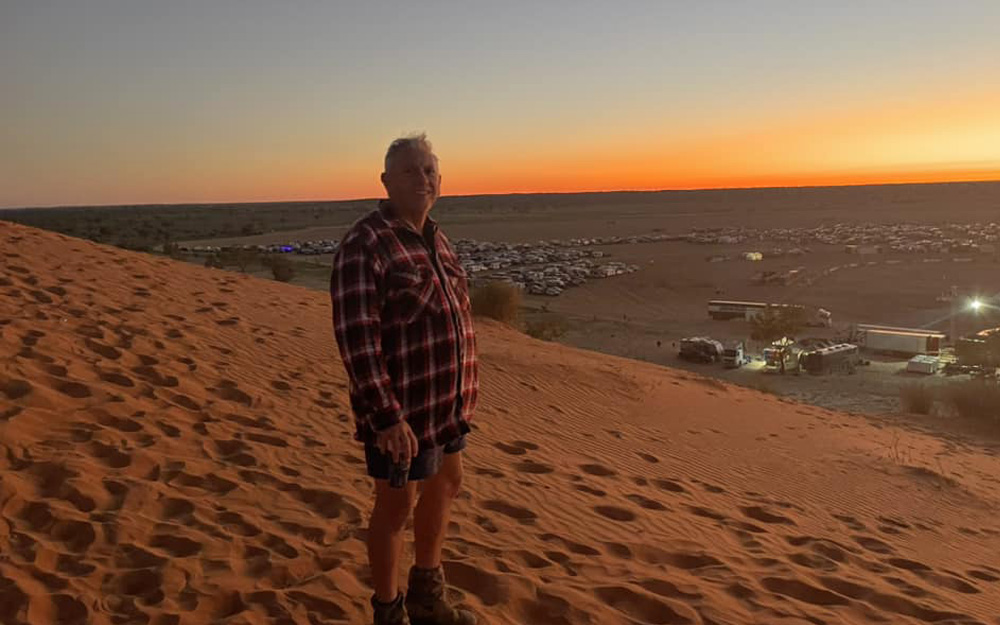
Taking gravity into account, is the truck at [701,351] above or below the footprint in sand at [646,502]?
below

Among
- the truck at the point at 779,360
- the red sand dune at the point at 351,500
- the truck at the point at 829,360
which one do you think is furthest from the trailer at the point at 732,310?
the red sand dune at the point at 351,500

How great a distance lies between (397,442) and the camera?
2.51 meters

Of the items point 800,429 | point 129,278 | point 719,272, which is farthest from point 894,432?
point 719,272

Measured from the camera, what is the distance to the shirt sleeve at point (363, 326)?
8.09 ft

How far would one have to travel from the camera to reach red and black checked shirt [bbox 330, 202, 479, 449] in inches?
97.4

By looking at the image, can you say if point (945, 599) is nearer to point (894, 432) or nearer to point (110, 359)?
point (110, 359)

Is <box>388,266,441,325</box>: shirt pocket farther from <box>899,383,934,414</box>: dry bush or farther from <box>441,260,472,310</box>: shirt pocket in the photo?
<box>899,383,934,414</box>: dry bush

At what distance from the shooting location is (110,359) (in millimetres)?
6840

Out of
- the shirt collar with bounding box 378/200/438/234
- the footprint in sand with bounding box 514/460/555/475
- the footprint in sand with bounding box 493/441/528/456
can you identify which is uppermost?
the shirt collar with bounding box 378/200/438/234

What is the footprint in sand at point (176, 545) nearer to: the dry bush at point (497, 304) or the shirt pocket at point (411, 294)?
the shirt pocket at point (411, 294)

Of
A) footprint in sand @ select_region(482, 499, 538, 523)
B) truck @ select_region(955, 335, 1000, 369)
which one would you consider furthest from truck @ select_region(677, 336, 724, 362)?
footprint in sand @ select_region(482, 499, 538, 523)

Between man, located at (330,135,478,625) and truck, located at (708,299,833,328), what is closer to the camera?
man, located at (330,135,478,625)

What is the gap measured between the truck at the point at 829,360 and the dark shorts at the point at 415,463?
25.7 m

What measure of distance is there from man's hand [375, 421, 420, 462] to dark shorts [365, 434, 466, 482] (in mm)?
80
